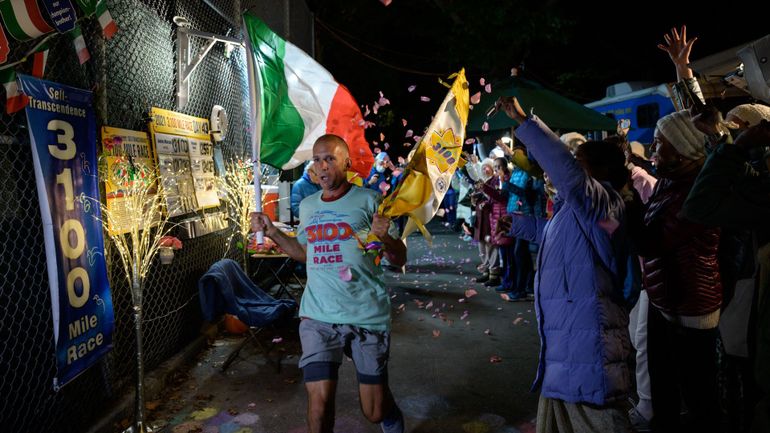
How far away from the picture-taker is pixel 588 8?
23.7 meters

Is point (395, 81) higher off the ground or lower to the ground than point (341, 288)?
higher

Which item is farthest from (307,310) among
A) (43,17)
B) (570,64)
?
(570,64)

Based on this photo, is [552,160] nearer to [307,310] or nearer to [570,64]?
[307,310]

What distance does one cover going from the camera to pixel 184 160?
6.16 m

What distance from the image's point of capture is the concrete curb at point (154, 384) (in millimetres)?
4395

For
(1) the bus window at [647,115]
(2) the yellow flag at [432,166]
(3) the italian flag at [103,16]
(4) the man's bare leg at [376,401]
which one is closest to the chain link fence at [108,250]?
(3) the italian flag at [103,16]

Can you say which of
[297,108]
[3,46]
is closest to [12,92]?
[3,46]

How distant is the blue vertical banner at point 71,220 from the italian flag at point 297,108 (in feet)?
4.62

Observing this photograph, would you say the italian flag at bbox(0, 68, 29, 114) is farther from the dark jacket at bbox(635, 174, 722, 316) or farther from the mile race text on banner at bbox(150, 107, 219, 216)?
the dark jacket at bbox(635, 174, 722, 316)

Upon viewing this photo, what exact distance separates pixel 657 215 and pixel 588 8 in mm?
23262

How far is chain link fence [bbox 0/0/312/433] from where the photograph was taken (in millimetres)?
3561

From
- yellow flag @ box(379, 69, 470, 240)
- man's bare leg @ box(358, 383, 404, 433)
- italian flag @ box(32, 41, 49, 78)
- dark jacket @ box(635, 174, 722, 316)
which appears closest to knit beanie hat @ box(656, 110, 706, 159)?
dark jacket @ box(635, 174, 722, 316)

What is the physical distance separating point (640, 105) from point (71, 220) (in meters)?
17.7

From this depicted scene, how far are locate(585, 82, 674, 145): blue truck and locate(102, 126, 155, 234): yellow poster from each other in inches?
609
